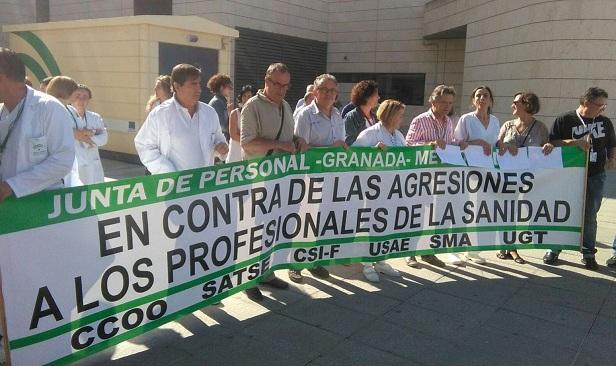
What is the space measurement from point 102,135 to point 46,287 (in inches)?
106

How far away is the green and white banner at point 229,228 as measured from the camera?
2.63 metres

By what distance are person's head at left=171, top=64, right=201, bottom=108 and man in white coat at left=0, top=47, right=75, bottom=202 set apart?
1035 mm

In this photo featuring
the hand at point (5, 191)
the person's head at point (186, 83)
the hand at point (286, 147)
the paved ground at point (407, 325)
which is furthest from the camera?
the hand at point (286, 147)

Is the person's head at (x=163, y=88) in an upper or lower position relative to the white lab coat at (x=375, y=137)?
upper

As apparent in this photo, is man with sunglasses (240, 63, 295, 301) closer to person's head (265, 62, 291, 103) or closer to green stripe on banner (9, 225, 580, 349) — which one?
person's head (265, 62, 291, 103)

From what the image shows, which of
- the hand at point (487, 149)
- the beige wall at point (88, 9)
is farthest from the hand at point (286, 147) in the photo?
the beige wall at point (88, 9)

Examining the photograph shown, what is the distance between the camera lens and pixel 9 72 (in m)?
2.70

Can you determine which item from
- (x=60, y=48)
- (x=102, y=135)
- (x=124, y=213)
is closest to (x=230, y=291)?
(x=124, y=213)

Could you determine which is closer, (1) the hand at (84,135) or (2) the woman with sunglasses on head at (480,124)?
(1) the hand at (84,135)

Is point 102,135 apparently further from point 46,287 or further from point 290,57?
point 290,57

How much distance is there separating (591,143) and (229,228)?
3.70 m

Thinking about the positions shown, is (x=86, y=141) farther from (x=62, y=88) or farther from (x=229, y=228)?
(x=229, y=228)

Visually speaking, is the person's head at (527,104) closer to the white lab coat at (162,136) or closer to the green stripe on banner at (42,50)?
the white lab coat at (162,136)

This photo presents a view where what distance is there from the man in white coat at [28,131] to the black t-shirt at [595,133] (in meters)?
4.52
